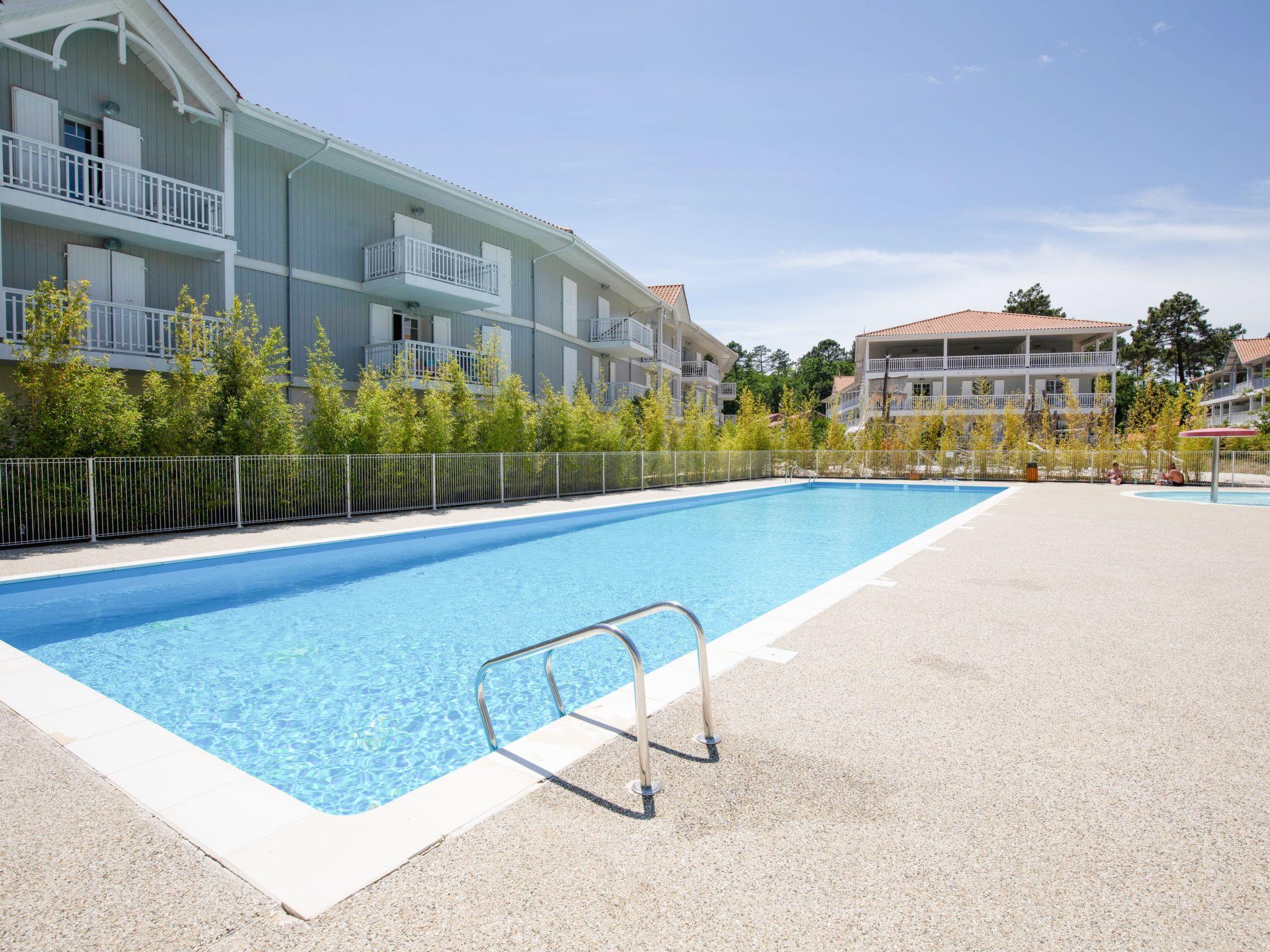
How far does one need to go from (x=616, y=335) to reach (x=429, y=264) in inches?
373

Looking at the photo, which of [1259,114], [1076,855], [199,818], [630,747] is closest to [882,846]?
[1076,855]

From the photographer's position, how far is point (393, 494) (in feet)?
41.5

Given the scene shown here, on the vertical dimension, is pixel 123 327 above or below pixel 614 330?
below

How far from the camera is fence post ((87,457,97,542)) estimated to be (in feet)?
28.9

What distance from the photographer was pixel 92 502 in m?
8.93

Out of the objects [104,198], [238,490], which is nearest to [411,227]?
[104,198]

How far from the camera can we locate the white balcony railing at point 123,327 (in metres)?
10.8

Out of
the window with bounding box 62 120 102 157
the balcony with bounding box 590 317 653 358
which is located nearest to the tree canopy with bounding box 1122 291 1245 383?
the balcony with bounding box 590 317 653 358

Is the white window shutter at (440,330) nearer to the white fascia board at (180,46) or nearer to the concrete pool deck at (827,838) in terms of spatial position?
the white fascia board at (180,46)

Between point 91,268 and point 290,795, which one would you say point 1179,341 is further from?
point 290,795

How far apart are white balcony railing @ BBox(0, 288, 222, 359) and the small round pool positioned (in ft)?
77.4

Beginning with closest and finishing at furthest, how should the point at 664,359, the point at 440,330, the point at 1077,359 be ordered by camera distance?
the point at 440,330 < the point at 664,359 < the point at 1077,359

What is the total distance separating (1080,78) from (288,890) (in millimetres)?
16903

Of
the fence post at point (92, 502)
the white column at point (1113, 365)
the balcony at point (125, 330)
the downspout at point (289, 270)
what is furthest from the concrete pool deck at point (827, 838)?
the white column at point (1113, 365)
